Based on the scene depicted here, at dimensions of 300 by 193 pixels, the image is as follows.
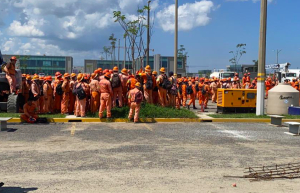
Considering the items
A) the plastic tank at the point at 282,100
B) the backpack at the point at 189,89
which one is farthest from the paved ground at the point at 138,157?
the backpack at the point at 189,89

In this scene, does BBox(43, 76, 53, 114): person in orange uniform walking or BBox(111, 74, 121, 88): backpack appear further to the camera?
BBox(43, 76, 53, 114): person in orange uniform walking

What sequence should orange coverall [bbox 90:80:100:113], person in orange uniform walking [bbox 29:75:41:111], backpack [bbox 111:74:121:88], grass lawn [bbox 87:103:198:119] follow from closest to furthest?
person in orange uniform walking [bbox 29:75:41:111] → orange coverall [bbox 90:80:100:113] → grass lawn [bbox 87:103:198:119] → backpack [bbox 111:74:121:88]

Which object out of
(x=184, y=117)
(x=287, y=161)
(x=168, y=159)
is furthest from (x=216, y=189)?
(x=184, y=117)

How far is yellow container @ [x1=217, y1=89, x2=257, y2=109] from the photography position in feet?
55.0

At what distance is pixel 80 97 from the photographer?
14.4 metres

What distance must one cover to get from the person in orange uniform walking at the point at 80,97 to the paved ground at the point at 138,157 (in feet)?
5.30

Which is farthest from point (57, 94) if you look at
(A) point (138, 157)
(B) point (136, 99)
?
(A) point (138, 157)

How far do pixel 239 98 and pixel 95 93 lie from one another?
639 cm

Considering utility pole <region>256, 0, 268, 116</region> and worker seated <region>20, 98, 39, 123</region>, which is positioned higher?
utility pole <region>256, 0, 268, 116</region>

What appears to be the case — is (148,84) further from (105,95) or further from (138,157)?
(138,157)

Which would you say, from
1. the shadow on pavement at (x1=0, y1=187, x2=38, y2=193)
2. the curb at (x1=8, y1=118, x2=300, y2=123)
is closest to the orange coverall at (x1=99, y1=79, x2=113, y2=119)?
the curb at (x1=8, y1=118, x2=300, y2=123)

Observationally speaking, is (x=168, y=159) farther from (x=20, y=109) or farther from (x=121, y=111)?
(x=20, y=109)

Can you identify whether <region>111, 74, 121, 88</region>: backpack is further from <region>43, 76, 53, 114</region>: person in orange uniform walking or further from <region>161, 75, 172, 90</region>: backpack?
<region>43, 76, 53, 114</region>: person in orange uniform walking

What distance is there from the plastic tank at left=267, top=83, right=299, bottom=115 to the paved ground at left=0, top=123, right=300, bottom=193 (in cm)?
384
